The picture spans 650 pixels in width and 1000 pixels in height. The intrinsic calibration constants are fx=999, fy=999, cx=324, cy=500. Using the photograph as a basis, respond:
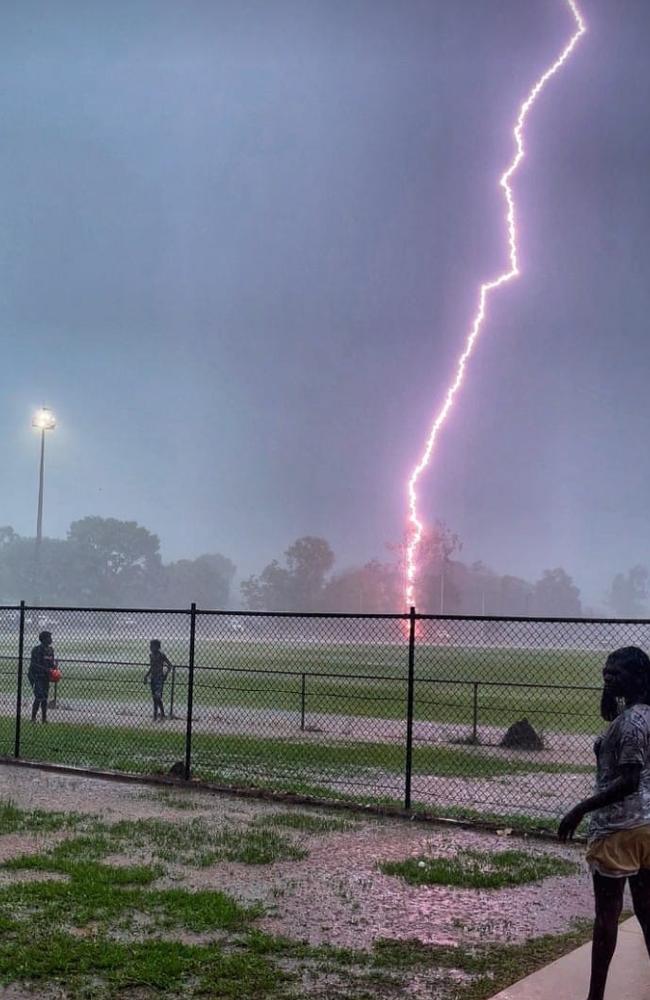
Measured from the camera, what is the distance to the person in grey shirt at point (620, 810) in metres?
4.80

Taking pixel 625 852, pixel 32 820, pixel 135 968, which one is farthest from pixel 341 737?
pixel 625 852

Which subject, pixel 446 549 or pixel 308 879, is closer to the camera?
pixel 308 879

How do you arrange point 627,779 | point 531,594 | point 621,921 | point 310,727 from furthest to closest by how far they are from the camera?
point 531,594 < point 310,727 < point 621,921 < point 627,779

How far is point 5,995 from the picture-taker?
544 cm

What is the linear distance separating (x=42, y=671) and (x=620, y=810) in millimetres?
15536

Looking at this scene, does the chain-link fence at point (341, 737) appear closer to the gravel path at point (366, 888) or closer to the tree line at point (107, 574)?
the gravel path at point (366, 888)

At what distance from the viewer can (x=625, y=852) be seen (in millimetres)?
4836

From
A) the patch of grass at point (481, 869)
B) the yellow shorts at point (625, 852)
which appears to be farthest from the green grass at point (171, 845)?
the yellow shorts at point (625, 852)

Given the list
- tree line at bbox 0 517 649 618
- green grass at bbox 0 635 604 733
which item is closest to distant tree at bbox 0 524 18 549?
tree line at bbox 0 517 649 618

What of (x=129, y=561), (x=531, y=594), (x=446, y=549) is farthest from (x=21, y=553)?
(x=531, y=594)

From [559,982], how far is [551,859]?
3327 mm

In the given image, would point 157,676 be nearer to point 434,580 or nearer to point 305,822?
point 305,822

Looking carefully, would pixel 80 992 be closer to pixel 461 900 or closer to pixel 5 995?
pixel 5 995

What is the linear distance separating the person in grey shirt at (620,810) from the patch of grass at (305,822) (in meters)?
5.07
